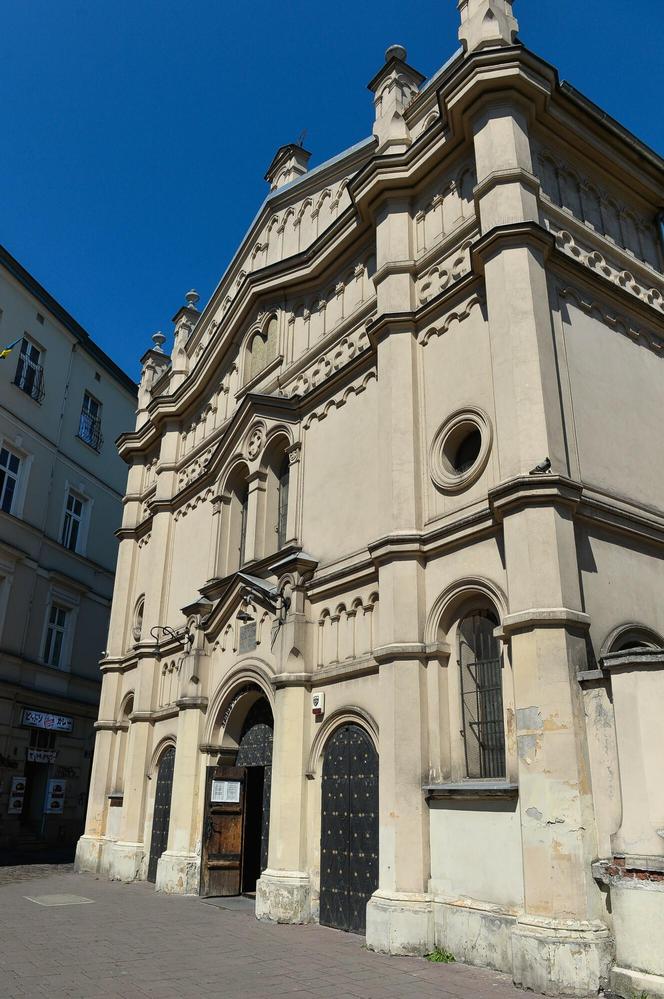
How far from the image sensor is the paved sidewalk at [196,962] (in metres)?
7.35

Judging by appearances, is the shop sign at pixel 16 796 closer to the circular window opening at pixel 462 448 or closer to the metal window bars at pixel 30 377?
the metal window bars at pixel 30 377

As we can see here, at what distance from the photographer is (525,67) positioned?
1134 cm

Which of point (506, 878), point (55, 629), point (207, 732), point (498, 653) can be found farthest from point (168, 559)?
point (506, 878)

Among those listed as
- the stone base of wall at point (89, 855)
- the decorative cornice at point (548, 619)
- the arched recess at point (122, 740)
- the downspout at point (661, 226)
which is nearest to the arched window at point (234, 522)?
the arched recess at point (122, 740)

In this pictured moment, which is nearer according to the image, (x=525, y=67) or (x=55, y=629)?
(x=525, y=67)

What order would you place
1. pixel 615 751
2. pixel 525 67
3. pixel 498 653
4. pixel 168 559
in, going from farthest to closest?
pixel 168 559 → pixel 525 67 → pixel 498 653 → pixel 615 751

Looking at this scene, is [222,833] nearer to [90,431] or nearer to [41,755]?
[41,755]

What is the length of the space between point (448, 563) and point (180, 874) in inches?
349

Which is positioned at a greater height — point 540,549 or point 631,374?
point 631,374

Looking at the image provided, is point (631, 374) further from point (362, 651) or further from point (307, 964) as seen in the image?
point (307, 964)

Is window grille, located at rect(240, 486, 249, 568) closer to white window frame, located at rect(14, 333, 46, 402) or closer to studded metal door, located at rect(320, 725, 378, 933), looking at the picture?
studded metal door, located at rect(320, 725, 378, 933)

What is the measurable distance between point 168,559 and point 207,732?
5645 millimetres

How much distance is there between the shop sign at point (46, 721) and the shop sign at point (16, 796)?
1640mm

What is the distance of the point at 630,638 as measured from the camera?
970 centimetres
